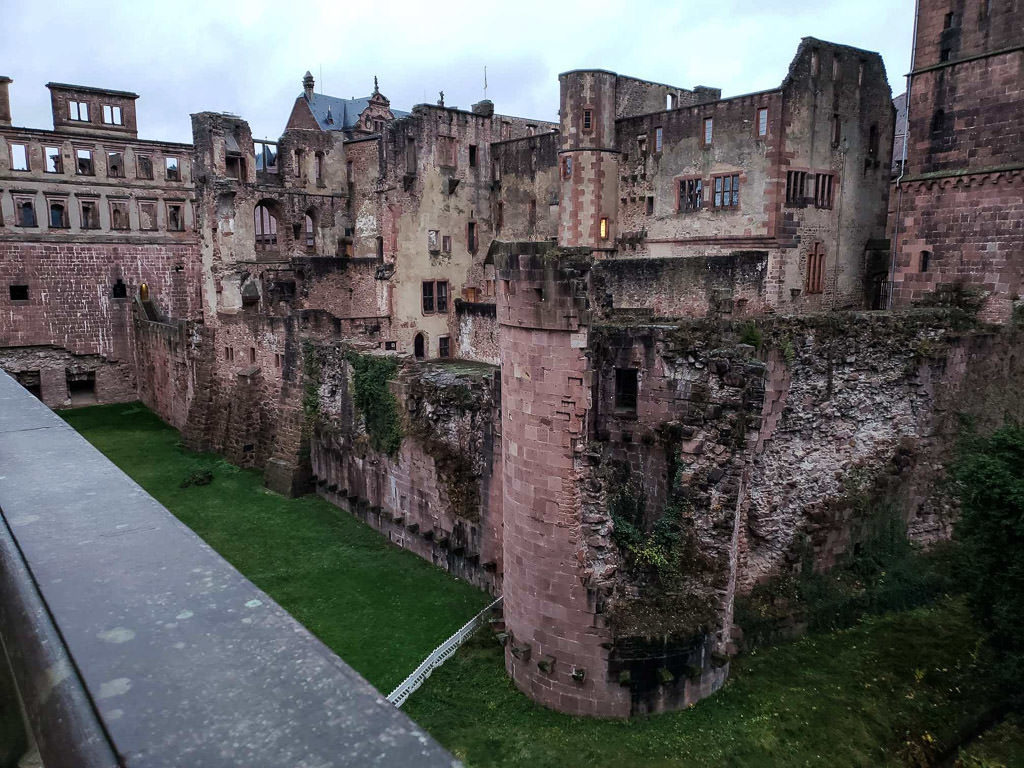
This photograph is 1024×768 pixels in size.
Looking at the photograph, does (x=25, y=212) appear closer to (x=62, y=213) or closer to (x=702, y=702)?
(x=62, y=213)

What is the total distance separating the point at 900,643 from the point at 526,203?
2317 cm

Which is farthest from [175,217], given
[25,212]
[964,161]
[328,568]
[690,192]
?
[964,161]

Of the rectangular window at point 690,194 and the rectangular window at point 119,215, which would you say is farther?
the rectangular window at point 119,215

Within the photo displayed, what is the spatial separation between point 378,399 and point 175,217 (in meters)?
22.3

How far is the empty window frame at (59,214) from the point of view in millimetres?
31780

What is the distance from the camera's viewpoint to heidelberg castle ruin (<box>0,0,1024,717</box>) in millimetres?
11430

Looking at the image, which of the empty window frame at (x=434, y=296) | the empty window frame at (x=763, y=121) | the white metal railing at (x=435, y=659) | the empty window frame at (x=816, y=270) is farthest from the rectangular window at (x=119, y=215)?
the empty window frame at (x=816, y=270)

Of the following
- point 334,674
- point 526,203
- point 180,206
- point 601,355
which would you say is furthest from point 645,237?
point 334,674

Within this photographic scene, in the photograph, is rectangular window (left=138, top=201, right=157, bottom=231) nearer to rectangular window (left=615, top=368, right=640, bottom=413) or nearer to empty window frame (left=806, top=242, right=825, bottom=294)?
empty window frame (left=806, top=242, right=825, bottom=294)

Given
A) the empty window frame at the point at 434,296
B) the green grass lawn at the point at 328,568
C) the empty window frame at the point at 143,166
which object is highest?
the empty window frame at the point at 143,166

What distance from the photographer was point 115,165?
34.0m

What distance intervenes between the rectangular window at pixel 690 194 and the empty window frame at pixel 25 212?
2550 cm

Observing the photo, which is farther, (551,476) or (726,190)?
(726,190)

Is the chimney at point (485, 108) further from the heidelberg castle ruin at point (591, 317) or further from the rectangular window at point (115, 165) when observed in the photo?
the rectangular window at point (115, 165)
